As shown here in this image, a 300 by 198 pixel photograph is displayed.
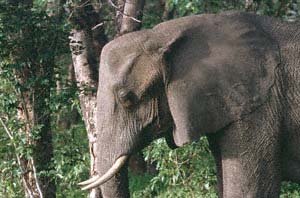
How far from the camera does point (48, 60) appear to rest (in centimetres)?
812

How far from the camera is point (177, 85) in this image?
6285 mm

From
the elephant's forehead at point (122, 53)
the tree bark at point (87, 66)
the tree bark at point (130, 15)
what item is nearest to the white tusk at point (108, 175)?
the elephant's forehead at point (122, 53)

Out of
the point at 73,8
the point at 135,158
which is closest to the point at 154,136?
the point at 73,8

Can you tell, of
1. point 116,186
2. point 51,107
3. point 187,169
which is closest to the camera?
point 116,186

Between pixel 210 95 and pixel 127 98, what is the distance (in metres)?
0.50

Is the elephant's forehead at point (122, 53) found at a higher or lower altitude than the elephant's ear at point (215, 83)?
higher

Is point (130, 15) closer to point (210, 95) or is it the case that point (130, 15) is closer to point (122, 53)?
point (122, 53)

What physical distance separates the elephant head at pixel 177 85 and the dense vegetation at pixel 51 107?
182 cm

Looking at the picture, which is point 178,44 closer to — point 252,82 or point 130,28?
point 252,82

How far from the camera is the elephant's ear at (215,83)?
20.6ft

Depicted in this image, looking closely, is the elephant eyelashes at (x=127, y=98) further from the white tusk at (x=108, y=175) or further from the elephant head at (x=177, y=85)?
the white tusk at (x=108, y=175)

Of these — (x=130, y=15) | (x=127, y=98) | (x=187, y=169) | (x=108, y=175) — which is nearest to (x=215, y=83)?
(x=127, y=98)

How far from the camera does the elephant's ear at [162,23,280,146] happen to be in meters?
6.29

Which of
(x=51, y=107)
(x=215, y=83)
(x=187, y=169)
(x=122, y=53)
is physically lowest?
(x=187, y=169)
